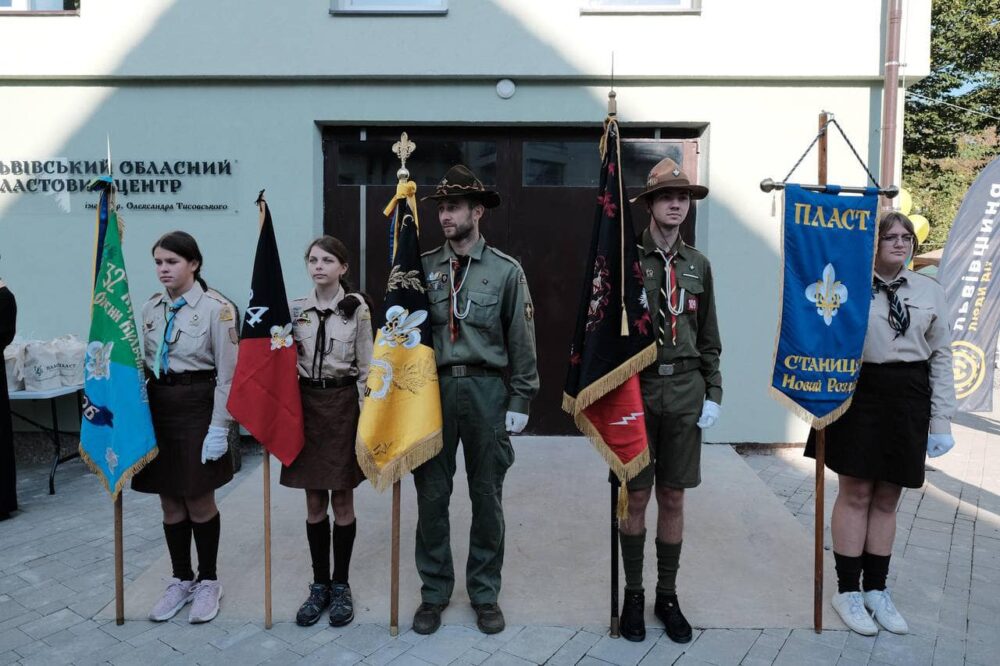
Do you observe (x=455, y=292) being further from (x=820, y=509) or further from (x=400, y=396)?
(x=820, y=509)

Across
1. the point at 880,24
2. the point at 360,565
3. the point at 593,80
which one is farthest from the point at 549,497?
the point at 880,24

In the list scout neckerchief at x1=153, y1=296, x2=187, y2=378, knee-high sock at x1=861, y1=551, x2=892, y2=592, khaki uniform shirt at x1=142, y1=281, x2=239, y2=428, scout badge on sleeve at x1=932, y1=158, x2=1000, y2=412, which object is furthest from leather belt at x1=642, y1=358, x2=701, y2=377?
scout badge on sleeve at x1=932, y1=158, x2=1000, y2=412

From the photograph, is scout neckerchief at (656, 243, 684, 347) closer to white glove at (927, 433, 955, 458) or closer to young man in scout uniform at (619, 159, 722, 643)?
young man in scout uniform at (619, 159, 722, 643)

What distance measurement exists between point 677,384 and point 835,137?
415 cm

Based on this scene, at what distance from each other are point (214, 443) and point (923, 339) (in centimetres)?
334

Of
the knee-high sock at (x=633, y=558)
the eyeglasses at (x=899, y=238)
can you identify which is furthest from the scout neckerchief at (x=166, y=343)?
the eyeglasses at (x=899, y=238)

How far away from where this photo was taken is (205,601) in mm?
3445

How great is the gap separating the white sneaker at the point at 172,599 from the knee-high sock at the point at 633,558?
2.21 m

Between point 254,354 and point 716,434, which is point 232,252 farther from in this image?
point 716,434

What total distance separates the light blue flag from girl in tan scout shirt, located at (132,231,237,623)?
87 mm

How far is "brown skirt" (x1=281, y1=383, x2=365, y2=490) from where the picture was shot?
3.31 metres

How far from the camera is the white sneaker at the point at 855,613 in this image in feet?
10.7

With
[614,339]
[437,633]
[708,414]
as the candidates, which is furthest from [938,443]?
[437,633]

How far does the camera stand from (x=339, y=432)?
3.35 meters
